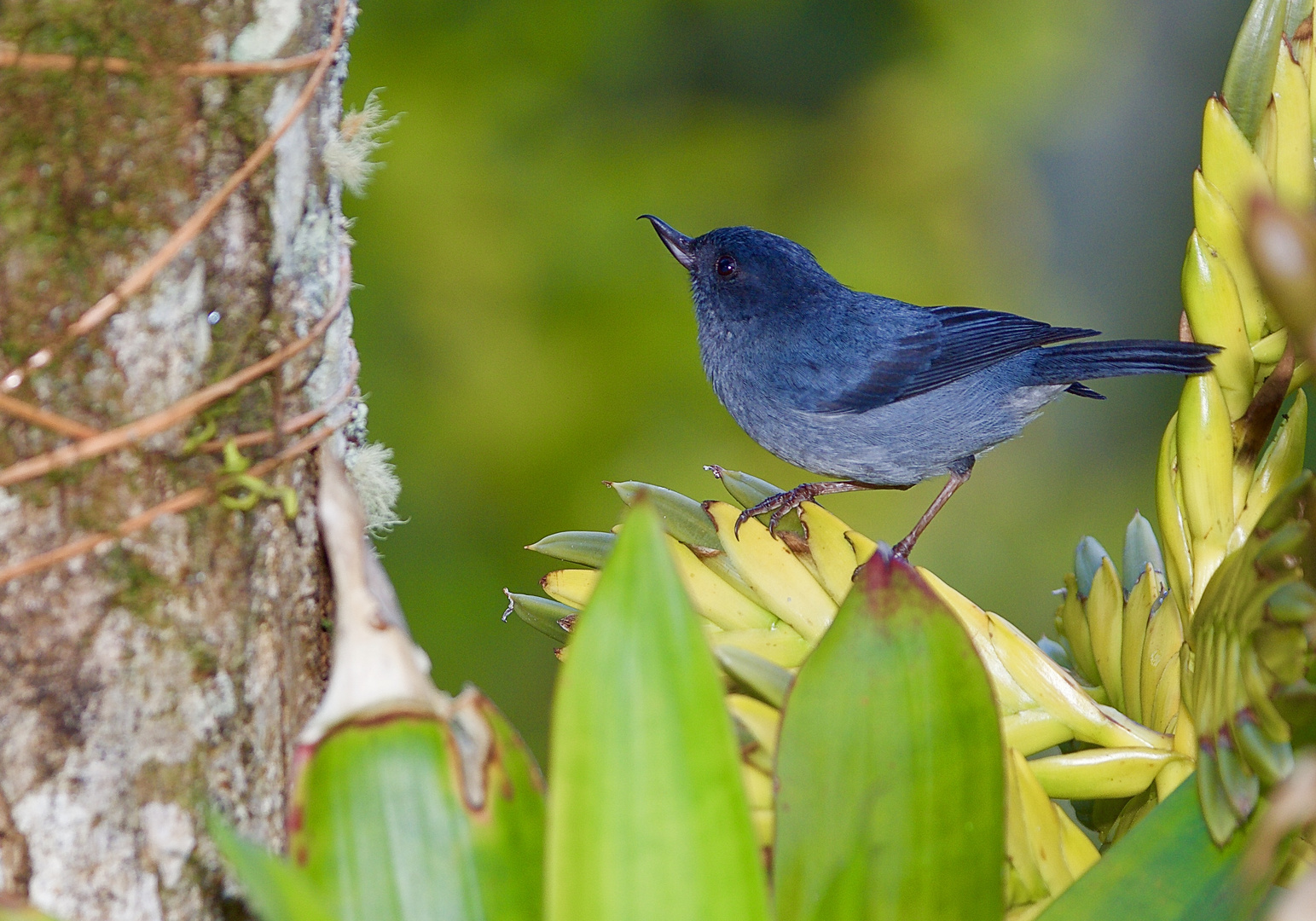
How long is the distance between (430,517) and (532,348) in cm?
63

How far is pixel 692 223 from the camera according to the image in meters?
3.42

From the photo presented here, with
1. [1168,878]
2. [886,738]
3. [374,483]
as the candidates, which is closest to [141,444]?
[374,483]

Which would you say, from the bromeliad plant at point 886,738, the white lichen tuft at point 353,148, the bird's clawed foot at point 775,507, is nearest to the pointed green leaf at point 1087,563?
the bromeliad plant at point 886,738

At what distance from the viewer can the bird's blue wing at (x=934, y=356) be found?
70.1 inches

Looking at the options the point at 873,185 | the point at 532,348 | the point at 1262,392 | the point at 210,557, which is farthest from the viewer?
the point at 873,185

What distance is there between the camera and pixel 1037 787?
85 cm

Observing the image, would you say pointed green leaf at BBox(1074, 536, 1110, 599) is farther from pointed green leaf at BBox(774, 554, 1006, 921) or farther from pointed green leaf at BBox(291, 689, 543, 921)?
pointed green leaf at BBox(291, 689, 543, 921)

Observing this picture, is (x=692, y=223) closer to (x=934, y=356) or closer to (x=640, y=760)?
(x=934, y=356)

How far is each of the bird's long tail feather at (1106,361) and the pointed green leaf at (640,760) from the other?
82 cm

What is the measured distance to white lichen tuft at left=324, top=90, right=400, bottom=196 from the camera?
0.91 metres

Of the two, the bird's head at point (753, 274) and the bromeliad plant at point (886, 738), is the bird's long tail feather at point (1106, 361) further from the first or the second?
the bird's head at point (753, 274)

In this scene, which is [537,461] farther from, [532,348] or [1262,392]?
[1262,392]

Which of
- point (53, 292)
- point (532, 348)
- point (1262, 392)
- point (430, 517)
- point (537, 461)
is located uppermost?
point (1262, 392)

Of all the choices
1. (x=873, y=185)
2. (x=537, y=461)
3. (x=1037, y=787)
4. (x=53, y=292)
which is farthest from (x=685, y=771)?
(x=873, y=185)
